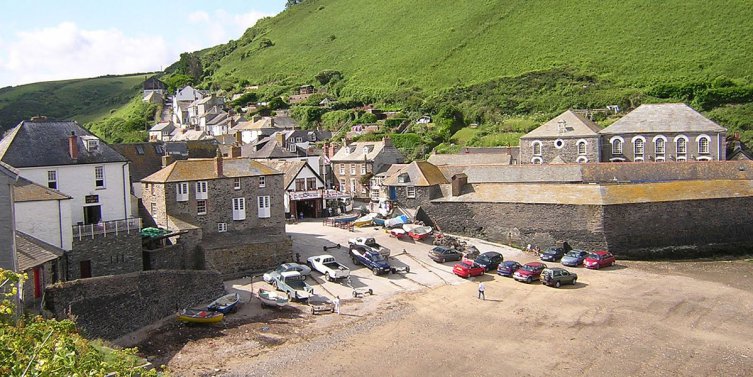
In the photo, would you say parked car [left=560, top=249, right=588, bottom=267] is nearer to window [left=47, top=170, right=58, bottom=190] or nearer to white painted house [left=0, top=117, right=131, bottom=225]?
white painted house [left=0, top=117, right=131, bottom=225]

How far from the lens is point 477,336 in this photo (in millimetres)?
22000

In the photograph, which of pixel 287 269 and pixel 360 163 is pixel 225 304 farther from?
pixel 360 163

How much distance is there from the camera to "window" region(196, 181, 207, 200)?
31.3 m

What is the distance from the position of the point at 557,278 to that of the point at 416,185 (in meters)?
13.8

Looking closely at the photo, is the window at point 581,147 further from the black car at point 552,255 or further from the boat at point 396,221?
the black car at point 552,255

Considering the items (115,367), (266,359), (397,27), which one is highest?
(397,27)

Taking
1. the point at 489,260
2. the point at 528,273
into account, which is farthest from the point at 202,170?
the point at 528,273

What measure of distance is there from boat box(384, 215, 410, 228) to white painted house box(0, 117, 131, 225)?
617 inches

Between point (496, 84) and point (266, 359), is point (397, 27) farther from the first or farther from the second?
point (266, 359)

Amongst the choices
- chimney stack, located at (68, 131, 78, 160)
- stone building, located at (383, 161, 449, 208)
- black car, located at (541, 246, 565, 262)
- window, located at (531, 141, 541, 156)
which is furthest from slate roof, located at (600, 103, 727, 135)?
chimney stack, located at (68, 131, 78, 160)

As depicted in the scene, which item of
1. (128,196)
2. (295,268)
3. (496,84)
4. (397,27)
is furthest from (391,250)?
(397,27)

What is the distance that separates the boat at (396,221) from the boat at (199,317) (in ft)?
55.1

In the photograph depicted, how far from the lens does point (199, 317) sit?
75.5 feet

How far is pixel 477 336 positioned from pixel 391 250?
12410 millimetres
